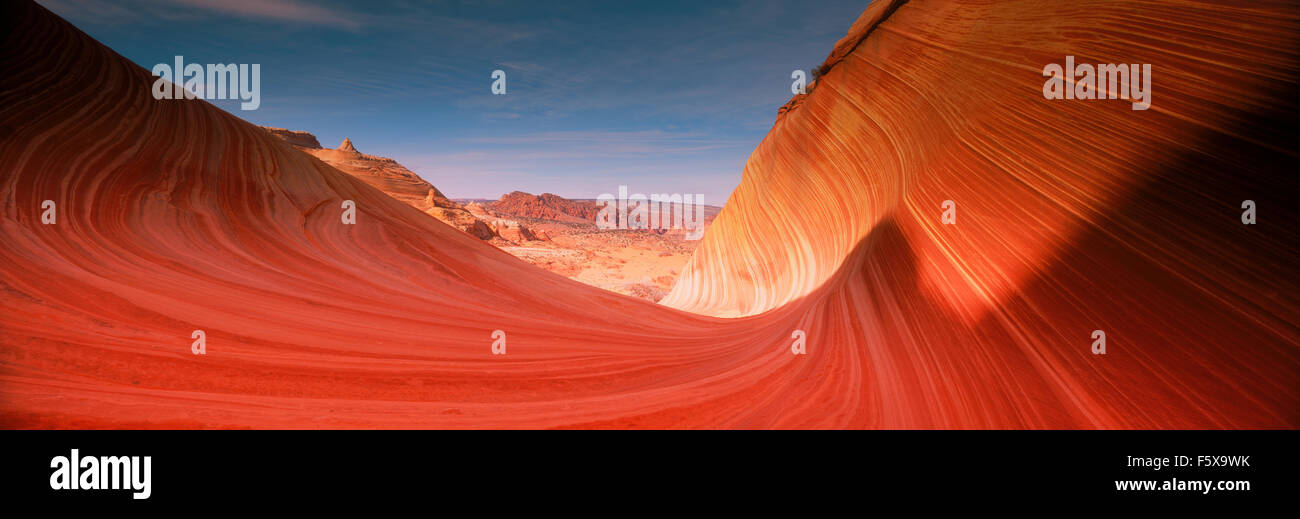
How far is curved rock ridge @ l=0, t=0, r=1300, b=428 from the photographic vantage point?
5.52ft

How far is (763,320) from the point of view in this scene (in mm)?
4266

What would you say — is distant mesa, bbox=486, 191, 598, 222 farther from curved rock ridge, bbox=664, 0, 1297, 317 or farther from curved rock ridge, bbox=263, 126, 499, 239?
curved rock ridge, bbox=664, 0, 1297, 317

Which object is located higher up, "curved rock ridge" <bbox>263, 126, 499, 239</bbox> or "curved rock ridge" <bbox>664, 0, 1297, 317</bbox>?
"curved rock ridge" <bbox>263, 126, 499, 239</bbox>

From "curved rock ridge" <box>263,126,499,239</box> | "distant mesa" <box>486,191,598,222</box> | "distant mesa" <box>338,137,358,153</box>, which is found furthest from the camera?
"distant mesa" <box>486,191,598,222</box>

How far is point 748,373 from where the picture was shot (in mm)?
2354

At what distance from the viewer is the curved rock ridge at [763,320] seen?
66.2 inches

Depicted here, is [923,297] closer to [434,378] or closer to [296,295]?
[434,378]

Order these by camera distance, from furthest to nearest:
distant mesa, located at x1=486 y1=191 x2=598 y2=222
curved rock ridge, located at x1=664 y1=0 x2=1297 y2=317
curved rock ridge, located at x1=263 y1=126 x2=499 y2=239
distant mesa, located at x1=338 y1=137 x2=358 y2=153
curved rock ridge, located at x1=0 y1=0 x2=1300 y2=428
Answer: distant mesa, located at x1=486 y1=191 x2=598 y2=222 → distant mesa, located at x1=338 y1=137 x2=358 y2=153 → curved rock ridge, located at x1=263 y1=126 x2=499 y2=239 → curved rock ridge, located at x1=664 y1=0 x2=1297 y2=317 → curved rock ridge, located at x1=0 y1=0 x2=1300 y2=428

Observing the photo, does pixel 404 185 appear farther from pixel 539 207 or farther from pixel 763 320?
pixel 539 207

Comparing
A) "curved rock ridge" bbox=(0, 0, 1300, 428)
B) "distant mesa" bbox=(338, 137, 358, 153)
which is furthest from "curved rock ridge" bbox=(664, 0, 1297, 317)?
"distant mesa" bbox=(338, 137, 358, 153)

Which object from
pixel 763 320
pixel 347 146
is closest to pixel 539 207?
pixel 347 146

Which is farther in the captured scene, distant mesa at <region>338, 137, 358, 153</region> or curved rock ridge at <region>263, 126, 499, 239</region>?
distant mesa at <region>338, 137, 358, 153</region>

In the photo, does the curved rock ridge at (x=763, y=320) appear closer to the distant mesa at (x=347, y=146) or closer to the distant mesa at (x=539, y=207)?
the distant mesa at (x=347, y=146)

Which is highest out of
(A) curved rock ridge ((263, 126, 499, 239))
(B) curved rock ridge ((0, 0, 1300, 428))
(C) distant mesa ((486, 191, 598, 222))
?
(C) distant mesa ((486, 191, 598, 222))
